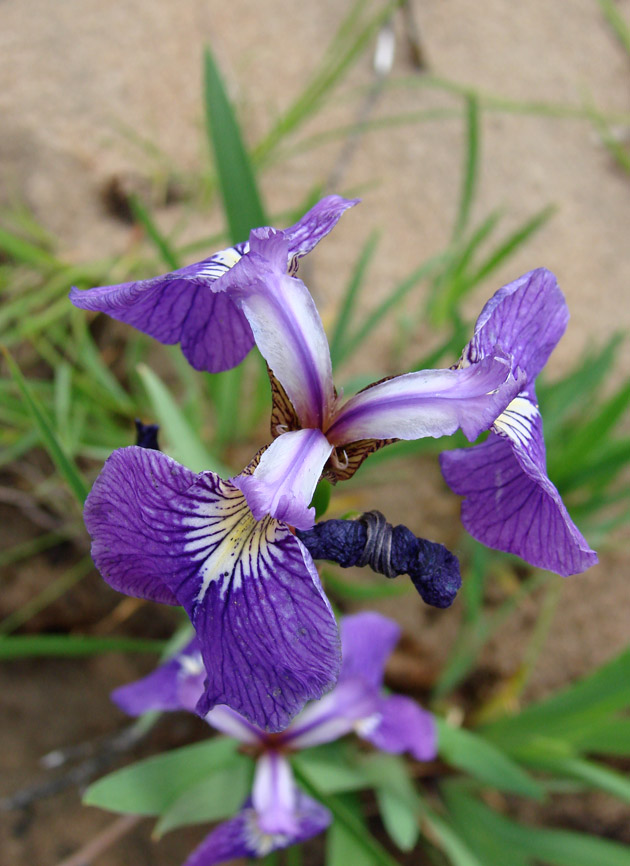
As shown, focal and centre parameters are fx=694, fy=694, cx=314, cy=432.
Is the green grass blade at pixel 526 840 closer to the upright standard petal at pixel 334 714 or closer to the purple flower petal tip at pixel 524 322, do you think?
the upright standard petal at pixel 334 714

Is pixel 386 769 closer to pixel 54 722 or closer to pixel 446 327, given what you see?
pixel 54 722

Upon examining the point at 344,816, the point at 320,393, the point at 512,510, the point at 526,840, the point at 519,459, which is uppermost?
the point at 320,393

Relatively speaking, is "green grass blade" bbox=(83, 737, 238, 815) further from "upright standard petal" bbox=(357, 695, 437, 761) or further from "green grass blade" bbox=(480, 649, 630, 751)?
"green grass blade" bbox=(480, 649, 630, 751)

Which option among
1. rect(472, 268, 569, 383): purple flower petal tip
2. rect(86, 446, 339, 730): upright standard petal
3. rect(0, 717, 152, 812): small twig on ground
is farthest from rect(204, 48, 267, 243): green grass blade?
rect(0, 717, 152, 812): small twig on ground

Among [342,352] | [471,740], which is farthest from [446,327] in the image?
[471,740]

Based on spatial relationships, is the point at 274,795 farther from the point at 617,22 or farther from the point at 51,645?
the point at 617,22

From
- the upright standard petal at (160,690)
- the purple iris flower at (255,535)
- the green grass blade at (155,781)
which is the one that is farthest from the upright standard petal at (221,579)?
the upright standard petal at (160,690)

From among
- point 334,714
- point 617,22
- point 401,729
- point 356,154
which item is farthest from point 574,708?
point 617,22
